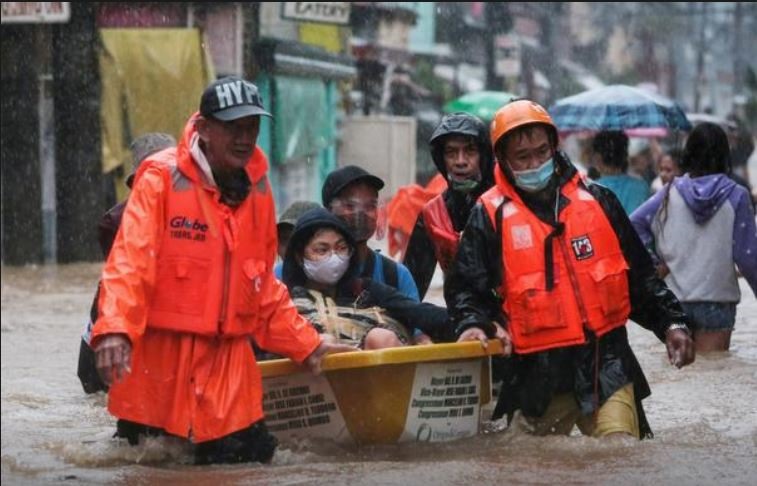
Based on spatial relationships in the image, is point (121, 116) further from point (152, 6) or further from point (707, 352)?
point (707, 352)

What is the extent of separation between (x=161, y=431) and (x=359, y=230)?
1823mm

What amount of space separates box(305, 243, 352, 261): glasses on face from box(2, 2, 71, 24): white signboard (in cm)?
1270

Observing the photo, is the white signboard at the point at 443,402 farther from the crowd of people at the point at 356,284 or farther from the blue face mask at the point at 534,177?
the blue face mask at the point at 534,177

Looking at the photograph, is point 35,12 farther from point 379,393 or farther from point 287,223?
point 379,393

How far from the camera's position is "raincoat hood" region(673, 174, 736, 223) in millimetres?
10750

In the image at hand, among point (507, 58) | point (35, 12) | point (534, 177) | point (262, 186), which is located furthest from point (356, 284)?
point (507, 58)

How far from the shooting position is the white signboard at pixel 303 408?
6.92 meters

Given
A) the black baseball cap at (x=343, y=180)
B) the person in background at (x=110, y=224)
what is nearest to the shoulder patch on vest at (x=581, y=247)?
the black baseball cap at (x=343, y=180)

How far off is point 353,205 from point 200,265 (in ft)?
6.25

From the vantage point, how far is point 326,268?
7.41 meters

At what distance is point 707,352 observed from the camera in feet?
36.6

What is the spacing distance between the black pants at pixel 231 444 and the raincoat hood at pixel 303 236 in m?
1.07

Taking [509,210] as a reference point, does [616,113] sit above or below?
above

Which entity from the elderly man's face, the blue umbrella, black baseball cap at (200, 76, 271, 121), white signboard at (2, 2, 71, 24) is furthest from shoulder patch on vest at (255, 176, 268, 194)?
white signboard at (2, 2, 71, 24)
